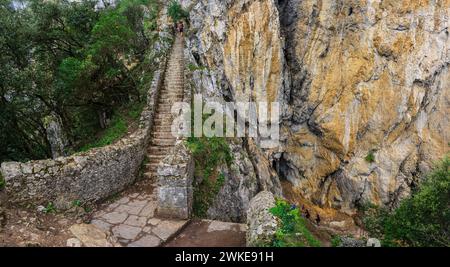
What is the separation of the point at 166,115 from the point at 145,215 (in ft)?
18.6

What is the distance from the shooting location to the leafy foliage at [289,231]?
546 centimetres

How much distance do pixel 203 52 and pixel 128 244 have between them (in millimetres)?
14404

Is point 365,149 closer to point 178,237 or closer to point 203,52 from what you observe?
point 203,52

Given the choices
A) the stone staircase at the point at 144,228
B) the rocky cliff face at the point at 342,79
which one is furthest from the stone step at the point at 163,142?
the rocky cliff face at the point at 342,79

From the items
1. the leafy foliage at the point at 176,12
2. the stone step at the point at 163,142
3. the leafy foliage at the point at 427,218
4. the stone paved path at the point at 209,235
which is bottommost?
the leafy foliage at the point at 427,218

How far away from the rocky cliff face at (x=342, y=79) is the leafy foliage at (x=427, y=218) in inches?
330

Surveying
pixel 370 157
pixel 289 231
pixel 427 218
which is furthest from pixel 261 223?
pixel 370 157

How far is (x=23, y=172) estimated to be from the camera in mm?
6613

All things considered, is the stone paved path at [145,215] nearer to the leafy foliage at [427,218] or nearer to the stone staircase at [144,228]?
the stone staircase at [144,228]

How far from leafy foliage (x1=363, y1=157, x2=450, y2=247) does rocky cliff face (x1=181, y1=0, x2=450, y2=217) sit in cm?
838

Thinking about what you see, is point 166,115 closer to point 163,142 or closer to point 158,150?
point 163,142

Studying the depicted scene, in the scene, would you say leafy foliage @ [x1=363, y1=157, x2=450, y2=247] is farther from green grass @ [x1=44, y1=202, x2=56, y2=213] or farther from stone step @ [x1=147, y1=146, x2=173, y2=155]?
green grass @ [x1=44, y1=202, x2=56, y2=213]

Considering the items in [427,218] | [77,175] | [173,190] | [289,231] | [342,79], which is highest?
[342,79]

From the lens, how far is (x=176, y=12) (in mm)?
22812
